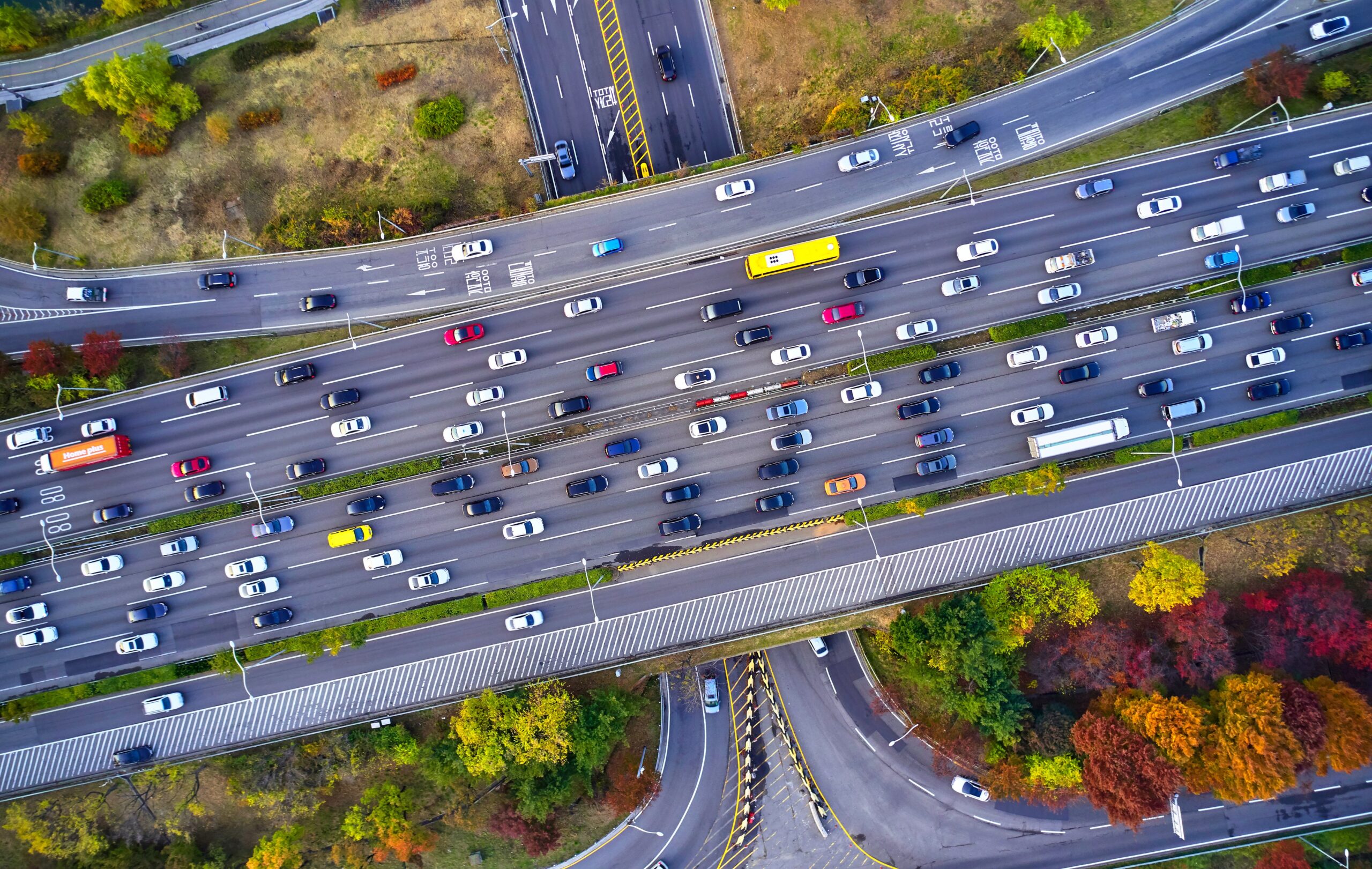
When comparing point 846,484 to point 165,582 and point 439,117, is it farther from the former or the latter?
point 165,582

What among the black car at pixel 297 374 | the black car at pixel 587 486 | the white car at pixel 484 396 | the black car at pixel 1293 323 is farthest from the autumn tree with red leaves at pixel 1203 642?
the black car at pixel 297 374

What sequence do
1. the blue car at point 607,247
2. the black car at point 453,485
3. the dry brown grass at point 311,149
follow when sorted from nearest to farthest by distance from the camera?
the black car at point 453,485
the blue car at point 607,247
the dry brown grass at point 311,149

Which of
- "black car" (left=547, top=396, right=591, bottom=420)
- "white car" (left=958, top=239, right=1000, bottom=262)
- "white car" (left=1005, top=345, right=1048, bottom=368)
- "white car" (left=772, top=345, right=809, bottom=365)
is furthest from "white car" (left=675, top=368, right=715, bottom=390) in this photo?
"white car" (left=1005, top=345, right=1048, bottom=368)

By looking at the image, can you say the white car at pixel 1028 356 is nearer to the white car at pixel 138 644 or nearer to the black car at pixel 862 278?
the black car at pixel 862 278

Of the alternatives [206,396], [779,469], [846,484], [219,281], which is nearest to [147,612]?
[206,396]

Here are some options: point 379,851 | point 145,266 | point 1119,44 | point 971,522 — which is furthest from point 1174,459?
point 145,266

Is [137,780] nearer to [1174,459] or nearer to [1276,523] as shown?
[1174,459]

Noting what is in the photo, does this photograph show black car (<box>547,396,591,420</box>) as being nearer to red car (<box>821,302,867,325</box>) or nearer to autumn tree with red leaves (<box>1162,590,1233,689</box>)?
red car (<box>821,302,867,325</box>)
